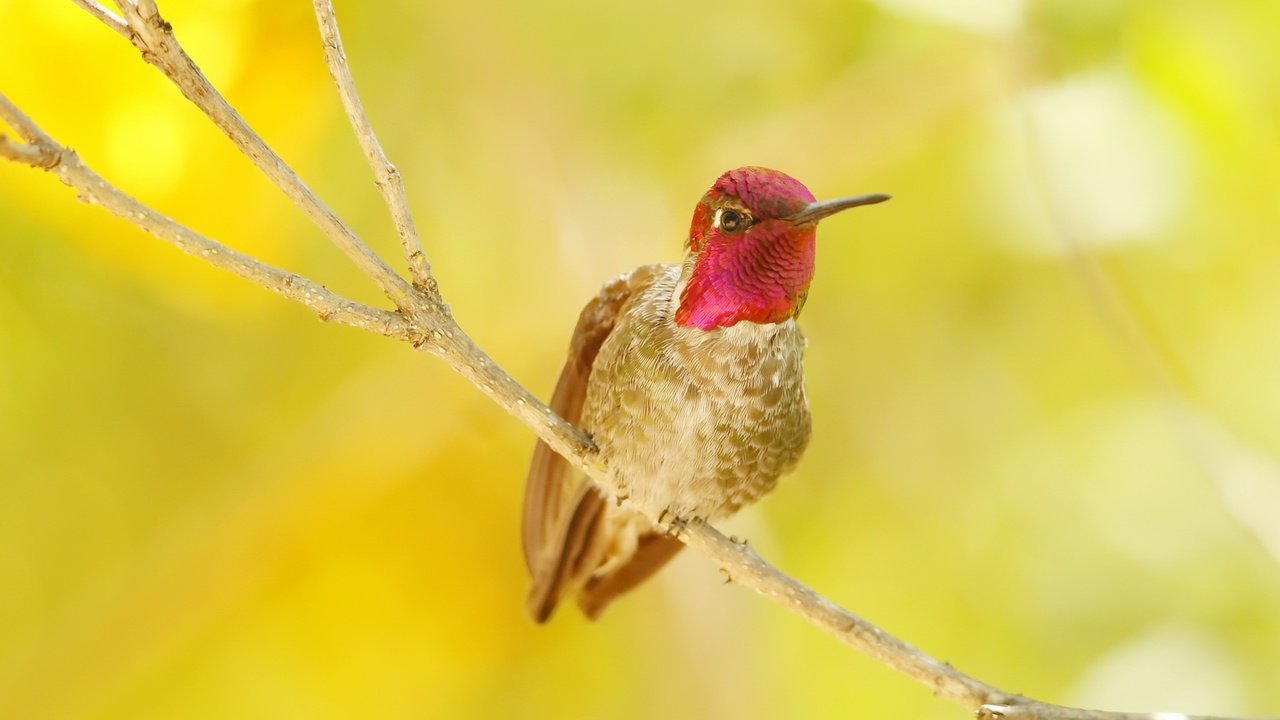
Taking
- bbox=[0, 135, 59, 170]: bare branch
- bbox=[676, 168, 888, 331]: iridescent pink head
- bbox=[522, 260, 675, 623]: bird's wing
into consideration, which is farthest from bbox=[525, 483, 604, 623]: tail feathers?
bbox=[0, 135, 59, 170]: bare branch

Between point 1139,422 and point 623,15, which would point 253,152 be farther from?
point 1139,422

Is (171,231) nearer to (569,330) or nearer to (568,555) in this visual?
(568,555)

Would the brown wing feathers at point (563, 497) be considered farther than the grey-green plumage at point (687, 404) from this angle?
Yes

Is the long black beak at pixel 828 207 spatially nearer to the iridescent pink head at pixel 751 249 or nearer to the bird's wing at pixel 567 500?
the iridescent pink head at pixel 751 249

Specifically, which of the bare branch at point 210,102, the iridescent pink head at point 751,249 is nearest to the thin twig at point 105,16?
the bare branch at point 210,102

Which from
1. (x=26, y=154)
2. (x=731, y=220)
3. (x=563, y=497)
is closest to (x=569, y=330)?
(x=563, y=497)

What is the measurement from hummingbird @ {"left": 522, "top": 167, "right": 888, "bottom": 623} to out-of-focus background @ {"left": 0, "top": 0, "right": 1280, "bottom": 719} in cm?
106

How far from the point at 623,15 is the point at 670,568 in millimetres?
1358

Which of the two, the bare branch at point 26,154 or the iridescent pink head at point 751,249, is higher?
the iridescent pink head at point 751,249

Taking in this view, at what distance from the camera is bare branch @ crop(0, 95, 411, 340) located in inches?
36.9

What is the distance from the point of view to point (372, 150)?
1075mm

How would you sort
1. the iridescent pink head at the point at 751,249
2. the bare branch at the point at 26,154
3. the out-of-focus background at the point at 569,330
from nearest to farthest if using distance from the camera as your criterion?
1. the bare branch at the point at 26,154
2. the iridescent pink head at the point at 751,249
3. the out-of-focus background at the point at 569,330

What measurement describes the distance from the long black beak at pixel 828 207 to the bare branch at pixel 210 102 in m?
0.46

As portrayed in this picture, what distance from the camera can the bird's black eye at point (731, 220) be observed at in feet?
3.84
